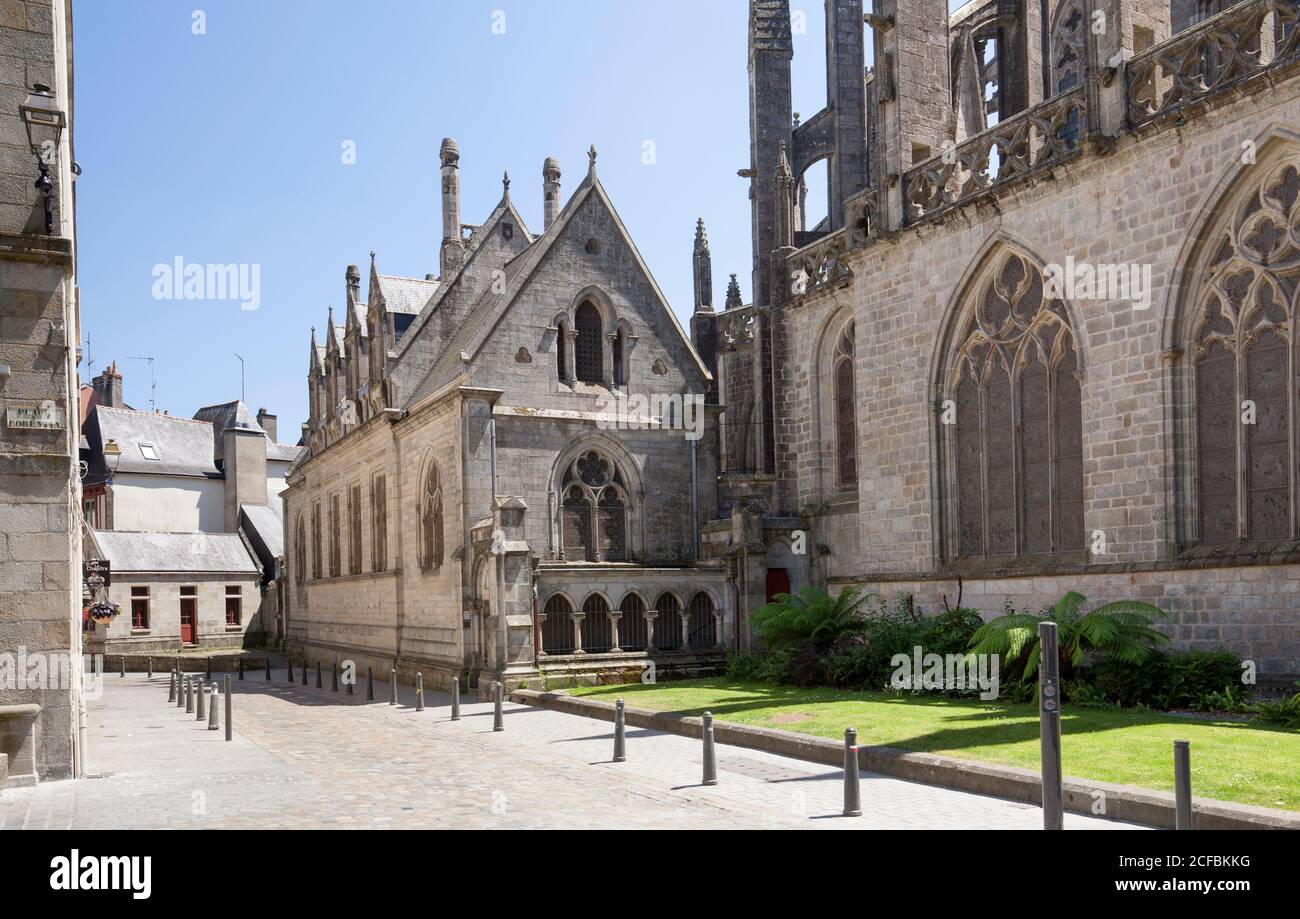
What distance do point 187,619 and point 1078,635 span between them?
4130 centimetres

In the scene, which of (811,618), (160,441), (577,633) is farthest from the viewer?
(160,441)

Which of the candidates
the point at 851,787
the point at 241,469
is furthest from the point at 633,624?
the point at 241,469

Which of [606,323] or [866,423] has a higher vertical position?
[606,323]

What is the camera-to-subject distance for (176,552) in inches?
1902

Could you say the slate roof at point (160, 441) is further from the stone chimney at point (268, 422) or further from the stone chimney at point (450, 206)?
the stone chimney at point (450, 206)

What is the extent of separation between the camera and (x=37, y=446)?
38.7 feet

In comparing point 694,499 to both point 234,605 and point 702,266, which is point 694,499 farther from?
point 234,605

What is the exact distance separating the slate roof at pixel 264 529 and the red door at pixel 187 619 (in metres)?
4.21

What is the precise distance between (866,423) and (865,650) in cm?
447

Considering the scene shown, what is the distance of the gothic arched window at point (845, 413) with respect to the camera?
23828 mm

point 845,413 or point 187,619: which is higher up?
point 845,413

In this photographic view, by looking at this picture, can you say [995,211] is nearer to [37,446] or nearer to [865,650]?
[865,650]

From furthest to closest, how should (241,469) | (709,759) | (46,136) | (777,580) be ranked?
(241,469), (777,580), (46,136), (709,759)

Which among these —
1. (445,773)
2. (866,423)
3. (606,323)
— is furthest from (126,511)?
(445,773)
